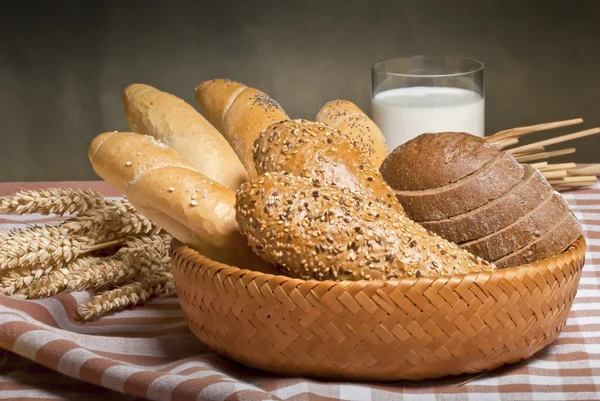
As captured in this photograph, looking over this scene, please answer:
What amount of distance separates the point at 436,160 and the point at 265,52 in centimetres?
149

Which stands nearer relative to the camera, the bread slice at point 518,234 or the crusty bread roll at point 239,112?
the bread slice at point 518,234

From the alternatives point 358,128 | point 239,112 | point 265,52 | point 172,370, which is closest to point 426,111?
point 358,128

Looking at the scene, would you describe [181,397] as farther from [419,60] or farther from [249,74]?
[249,74]

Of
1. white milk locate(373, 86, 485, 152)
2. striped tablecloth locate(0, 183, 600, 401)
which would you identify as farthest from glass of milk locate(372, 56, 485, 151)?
striped tablecloth locate(0, 183, 600, 401)

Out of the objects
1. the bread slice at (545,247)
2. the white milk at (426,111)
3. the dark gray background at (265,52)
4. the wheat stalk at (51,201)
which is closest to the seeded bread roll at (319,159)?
the bread slice at (545,247)

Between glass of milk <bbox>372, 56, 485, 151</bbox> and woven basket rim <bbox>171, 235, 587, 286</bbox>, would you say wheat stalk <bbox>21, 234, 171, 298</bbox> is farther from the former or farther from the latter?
glass of milk <bbox>372, 56, 485, 151</bbox>

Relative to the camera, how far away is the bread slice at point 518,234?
1337 mm

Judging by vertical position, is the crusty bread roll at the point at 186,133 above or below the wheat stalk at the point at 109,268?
above

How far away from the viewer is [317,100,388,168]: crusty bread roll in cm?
180

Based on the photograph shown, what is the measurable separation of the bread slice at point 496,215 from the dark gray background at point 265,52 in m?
1.51

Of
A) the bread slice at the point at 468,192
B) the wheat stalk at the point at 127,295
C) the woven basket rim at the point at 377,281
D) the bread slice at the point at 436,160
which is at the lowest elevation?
the wheat stalk at the point at 127,295

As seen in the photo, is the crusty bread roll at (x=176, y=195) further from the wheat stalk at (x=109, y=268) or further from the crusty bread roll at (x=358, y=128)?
the crusty bread roll at (x=358, y=128)

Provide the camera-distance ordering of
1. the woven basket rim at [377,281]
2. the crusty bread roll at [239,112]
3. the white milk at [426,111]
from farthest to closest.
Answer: the white milk at [426,111] < the crusty bread roll at [239,112] < the woven basket rim at [377,281]

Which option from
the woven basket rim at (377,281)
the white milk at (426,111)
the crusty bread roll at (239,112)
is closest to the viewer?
the woven basket rim at (377,281)
